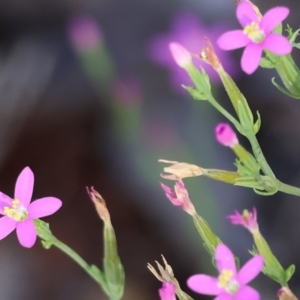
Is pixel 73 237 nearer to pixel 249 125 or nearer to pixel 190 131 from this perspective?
pixel 190 131

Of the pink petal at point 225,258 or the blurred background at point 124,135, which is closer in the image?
the pink petal at point 225,258

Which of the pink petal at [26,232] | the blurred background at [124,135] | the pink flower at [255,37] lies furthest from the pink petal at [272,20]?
the blurred background at [124,135]

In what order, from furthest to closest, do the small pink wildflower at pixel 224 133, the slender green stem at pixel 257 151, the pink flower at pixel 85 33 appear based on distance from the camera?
the pink flower at pixel 85 33 < the slender green stem at pixel 257 151 < the small pink wildflower at pixel 224 133

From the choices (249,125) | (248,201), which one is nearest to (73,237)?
(248,201)

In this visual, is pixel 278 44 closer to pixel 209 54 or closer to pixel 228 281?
pixel 209 54

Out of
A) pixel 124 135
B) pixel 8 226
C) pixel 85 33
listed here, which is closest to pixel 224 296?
pixel 8 226

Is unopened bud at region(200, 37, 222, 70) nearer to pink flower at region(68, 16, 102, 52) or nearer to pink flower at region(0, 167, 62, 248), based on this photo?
pink flower at region(0, 167, 62, 248)

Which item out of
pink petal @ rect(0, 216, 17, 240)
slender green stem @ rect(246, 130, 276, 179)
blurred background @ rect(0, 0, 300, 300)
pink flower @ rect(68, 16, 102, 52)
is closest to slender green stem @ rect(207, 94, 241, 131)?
slender green stem @ rect(246, 130, 276, 179)

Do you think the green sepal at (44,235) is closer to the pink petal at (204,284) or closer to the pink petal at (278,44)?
the pink petal at (204,284)
